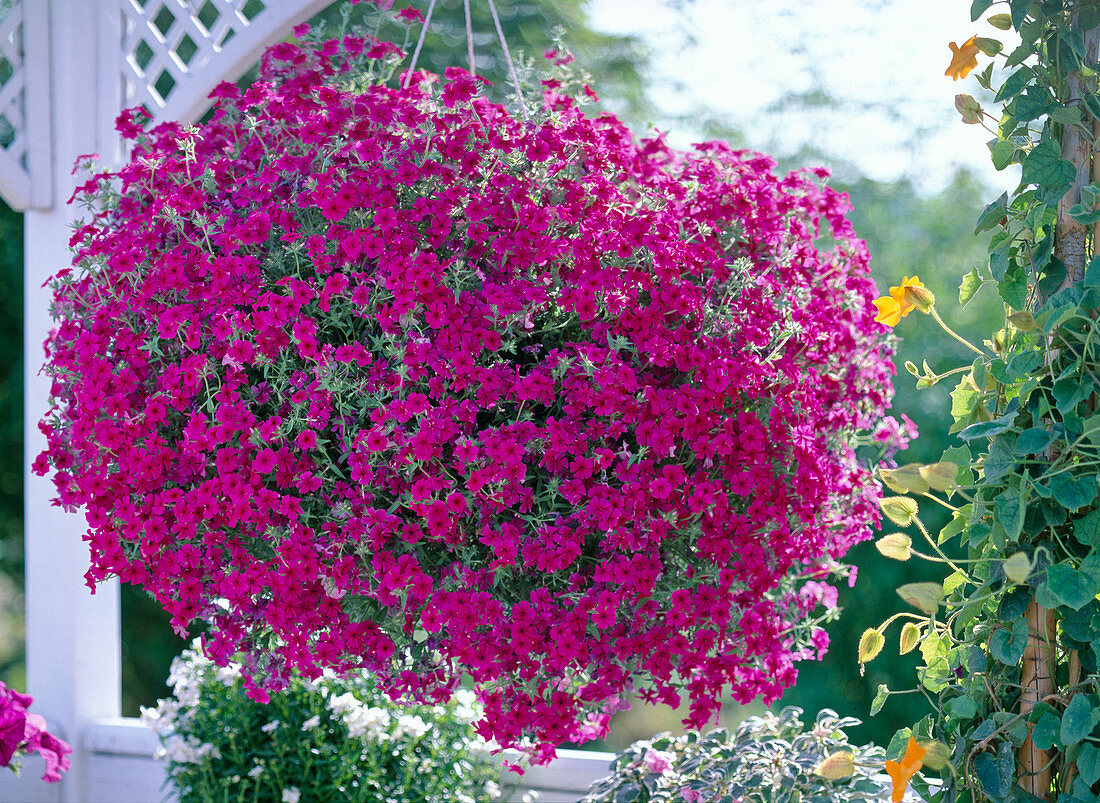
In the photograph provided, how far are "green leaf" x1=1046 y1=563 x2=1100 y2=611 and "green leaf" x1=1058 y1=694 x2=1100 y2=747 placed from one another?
9cm

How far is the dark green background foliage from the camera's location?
379cm

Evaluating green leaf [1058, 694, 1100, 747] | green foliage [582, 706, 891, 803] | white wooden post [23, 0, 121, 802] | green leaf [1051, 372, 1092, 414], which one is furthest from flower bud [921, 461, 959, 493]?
white wooden post [23, 0, 121, 802]

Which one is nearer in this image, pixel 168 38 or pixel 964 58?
pixel 964 58

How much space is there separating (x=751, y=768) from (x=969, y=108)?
1.07m

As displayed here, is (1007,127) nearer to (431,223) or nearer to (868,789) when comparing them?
(431,223)

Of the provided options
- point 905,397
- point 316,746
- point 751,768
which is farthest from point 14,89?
point 905,397

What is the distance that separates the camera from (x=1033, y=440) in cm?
85

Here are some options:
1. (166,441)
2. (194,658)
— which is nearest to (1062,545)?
(166,441)

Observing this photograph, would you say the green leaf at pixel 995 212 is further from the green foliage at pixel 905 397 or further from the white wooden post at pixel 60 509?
the green foliage at pixel 905 397

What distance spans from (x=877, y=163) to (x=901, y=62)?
1.84ft

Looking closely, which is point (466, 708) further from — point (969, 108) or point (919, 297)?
point (969, 108)

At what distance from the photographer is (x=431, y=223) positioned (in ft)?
3.69

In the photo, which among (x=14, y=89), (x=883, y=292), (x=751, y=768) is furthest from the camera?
(x=883, y=292)

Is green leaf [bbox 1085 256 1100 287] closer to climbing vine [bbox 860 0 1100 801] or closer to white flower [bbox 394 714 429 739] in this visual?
climbing vine [bbox 860 0 1100 801]
